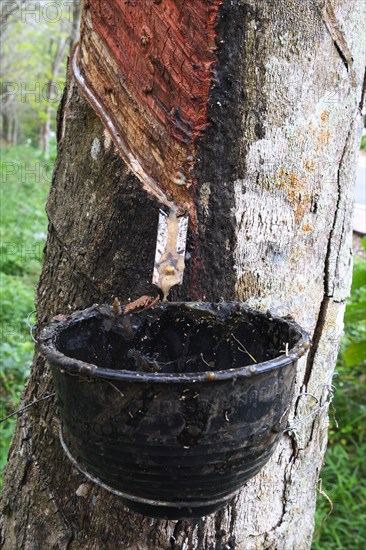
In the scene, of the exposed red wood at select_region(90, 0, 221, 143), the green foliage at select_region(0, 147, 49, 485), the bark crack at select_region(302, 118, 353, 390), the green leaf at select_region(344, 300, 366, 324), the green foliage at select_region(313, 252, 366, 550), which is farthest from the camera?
the green foliage at select_region(0, 147, 49, 485)

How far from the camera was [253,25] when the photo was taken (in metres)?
1.34

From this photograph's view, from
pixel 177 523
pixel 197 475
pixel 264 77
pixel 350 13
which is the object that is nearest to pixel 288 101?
pixel 264 77

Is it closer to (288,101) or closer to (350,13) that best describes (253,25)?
(288,101)

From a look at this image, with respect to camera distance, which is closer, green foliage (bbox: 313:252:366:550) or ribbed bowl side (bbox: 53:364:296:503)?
ribbed bowl side (bbox: 53:364:296:503)

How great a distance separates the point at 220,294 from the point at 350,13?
88 cm

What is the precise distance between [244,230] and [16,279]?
16.4 ft

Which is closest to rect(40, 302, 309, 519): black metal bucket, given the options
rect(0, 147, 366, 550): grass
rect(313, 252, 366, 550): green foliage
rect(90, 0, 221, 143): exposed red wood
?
rect(90, 0, 221, 143): exposed red wood

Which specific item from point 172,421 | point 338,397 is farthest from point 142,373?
point 338,397

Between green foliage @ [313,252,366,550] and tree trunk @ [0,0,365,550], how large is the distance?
4.75 feet

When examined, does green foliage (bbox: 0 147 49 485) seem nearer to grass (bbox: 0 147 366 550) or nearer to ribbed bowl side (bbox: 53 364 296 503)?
grass (bbox: 0 147 366 550)

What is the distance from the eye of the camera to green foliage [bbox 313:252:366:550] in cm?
297

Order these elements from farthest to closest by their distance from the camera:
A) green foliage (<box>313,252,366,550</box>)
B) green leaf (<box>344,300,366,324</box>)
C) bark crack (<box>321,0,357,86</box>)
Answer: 1. green leaf (<box>344,300,366,324</box>)
2. green foliage (<box>313,252,366,550</box>)
3. bark crack (<box>321,0,357,86</box>)

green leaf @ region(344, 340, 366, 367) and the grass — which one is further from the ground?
green leaf @ region(344, 340, 366, 367)

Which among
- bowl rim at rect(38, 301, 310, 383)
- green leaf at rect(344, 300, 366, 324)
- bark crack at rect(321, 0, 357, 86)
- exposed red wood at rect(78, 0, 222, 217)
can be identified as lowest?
green leaf at rect(344, 300, 366, 324)
